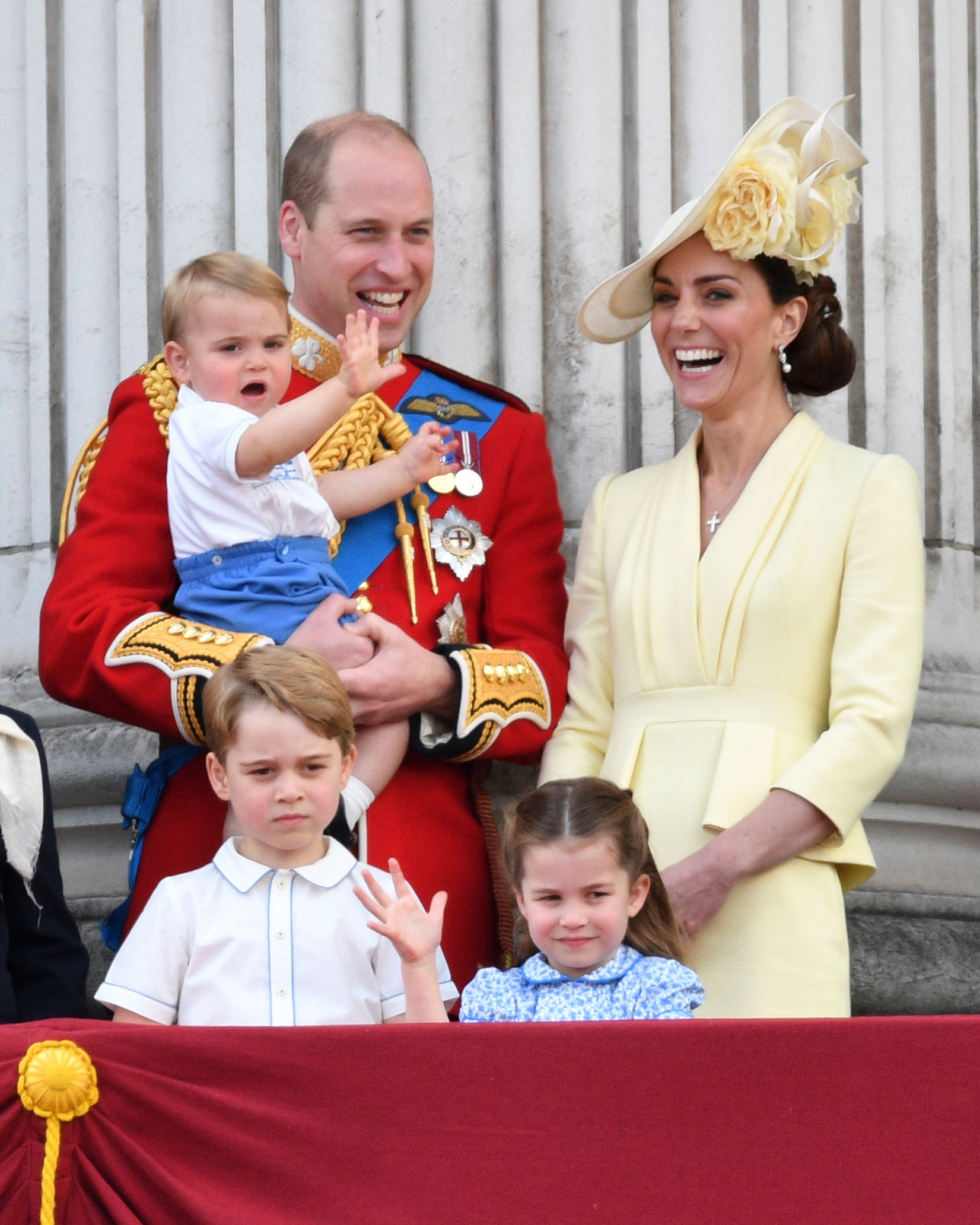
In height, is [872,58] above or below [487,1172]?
above

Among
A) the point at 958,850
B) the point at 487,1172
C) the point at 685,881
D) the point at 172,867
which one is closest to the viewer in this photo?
the point at 487,1172

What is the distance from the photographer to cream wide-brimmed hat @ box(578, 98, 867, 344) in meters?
3.54

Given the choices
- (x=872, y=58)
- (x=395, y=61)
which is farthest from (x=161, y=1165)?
(x=872, y=58)

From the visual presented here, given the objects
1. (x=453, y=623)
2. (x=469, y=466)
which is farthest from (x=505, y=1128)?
(x=469, y=466)

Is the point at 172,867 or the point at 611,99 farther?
the point at 611,99

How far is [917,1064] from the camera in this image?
7.65 ft

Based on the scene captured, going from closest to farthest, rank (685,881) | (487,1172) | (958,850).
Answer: (487,1172) < (685,881) < (958,850)

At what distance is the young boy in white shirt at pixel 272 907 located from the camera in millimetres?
2920

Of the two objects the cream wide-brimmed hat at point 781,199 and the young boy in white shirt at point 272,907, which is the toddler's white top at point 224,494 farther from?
the cream wide-brimmed hat at point 781,199

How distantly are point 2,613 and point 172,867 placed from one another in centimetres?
116

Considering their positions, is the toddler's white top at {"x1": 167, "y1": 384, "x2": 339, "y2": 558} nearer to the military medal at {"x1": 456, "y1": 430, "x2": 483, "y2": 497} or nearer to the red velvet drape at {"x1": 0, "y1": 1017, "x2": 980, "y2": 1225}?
the military medal at {"x1": 456, "y1": 430, "x2": 483, "y2": 497}

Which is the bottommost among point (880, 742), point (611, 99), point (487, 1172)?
point (487, 1172)

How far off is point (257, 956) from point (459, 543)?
1.02 metres

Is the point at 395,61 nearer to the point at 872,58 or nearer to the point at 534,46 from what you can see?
the point at 534,46
